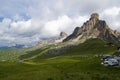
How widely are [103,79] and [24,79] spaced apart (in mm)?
24990

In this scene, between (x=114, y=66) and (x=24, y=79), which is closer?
(x=24, y=79)

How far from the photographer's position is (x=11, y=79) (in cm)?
7925

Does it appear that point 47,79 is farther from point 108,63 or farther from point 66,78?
point 108,63

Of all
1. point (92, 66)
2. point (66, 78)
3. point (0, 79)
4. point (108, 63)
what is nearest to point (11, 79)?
point (0, 79)

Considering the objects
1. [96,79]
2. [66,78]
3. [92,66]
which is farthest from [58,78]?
[92,66]

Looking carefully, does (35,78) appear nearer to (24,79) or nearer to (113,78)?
(24,79)

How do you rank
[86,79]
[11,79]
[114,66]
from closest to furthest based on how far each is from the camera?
[86,79], [11,79], [114,66]

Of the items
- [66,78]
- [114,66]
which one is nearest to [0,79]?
[66,78]

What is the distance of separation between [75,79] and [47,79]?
909cm

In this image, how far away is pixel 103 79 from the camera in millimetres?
73688

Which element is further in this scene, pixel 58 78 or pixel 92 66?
pixel 92 66

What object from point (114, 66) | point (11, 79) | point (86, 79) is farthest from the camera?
point (114, 66)

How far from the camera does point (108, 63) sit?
11319 centimetres

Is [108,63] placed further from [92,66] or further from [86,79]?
[86,79]
